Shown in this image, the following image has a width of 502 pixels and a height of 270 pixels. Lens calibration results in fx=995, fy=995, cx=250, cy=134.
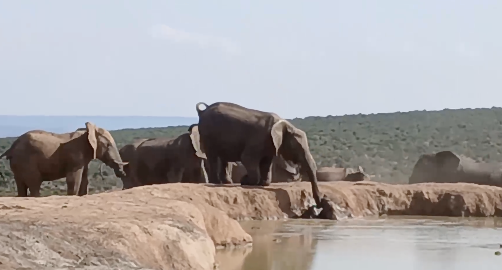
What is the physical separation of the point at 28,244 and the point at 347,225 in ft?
37.5

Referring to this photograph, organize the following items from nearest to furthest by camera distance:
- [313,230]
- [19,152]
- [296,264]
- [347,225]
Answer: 1. [296,264]
2. [313,230]
3. [347,225]
4. [19,152]

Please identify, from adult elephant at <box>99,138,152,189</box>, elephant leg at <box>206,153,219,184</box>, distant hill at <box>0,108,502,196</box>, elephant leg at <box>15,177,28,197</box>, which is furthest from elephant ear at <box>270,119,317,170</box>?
distant hill at <box>0,108,502,196</box>

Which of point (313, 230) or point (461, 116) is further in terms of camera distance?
point (461, 116)

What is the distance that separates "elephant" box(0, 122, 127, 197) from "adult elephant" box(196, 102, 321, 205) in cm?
318

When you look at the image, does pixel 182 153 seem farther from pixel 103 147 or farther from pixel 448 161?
pixel 448 161

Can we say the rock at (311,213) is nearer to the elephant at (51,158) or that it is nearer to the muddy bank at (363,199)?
A: the muddy bank at (363,199)

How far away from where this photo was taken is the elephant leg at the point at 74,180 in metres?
22.2

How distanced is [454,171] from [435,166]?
4.23 feet

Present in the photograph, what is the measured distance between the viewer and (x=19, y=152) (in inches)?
886

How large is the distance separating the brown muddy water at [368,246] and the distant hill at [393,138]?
74.7ft

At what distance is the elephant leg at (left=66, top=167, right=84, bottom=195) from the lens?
22.2 metres

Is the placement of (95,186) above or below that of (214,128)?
below

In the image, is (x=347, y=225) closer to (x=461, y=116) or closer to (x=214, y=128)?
(x=214, y=128)

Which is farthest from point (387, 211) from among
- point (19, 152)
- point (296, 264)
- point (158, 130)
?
point (158, 130)
